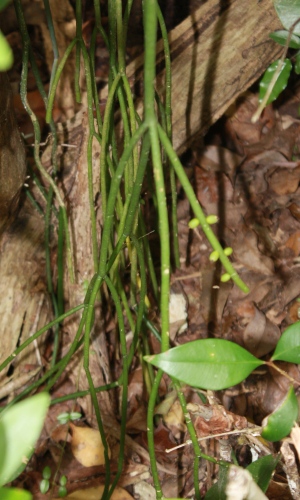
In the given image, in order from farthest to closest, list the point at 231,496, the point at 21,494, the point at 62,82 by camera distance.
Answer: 1. the point at 62,82
2. the point at 231,496
3. the point at 21,494

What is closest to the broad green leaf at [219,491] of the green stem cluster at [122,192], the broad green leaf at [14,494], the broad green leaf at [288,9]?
the green stem cluster at [122,192]

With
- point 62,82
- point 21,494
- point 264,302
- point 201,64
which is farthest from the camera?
point 62,82

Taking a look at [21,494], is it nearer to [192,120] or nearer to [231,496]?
[231,496]

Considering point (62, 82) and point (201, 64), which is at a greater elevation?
point (201, 64)

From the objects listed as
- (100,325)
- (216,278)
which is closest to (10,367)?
(100,325)

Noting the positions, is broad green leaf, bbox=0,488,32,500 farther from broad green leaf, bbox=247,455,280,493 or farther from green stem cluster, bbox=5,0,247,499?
broad green leaf, bbox=247,455,280,493

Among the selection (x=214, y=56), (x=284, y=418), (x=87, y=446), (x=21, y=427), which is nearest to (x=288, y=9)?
(x=214, y=56)

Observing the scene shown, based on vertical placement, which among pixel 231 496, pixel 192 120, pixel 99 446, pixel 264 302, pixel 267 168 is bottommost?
pixel 99 446
